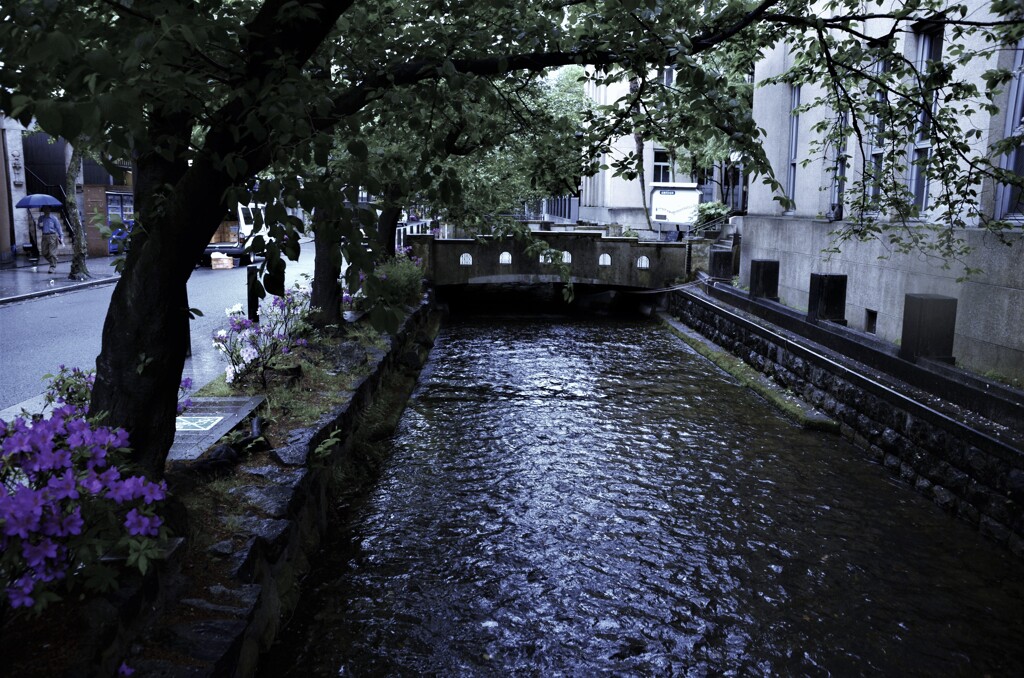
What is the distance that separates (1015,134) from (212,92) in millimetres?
9099

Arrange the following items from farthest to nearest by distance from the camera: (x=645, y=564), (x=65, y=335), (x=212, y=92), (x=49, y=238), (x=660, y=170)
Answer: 1. (x=660, y=170)
2. (x=49, y=238)
3. (x=65, y=335)
4. (x=645, y=564)
5. (x=212, y=92)

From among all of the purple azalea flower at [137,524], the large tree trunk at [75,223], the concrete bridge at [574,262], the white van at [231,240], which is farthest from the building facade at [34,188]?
the purple azalea flower at [137,524]

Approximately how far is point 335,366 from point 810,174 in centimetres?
1084

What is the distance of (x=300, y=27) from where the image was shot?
15.5 feet

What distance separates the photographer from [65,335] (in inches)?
526

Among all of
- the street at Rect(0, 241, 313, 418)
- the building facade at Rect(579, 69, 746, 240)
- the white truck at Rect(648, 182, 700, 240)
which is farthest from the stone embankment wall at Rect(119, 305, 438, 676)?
the building facade at Rect(579, 69, 746, 240)

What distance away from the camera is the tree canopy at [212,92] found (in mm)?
3193

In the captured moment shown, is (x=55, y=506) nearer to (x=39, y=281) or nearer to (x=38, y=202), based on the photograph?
(x=39, y=281)

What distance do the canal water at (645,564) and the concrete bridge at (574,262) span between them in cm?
1176

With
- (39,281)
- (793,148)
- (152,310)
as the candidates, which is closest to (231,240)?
(39,281)

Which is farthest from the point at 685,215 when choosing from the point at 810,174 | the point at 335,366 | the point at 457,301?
the point at 335,366

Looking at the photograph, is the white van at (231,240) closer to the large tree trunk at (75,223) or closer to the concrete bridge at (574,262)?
the large tree trunk at (75,223)

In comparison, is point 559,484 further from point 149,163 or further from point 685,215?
point 685,215

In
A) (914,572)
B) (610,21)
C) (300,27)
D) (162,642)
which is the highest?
(610,21)
